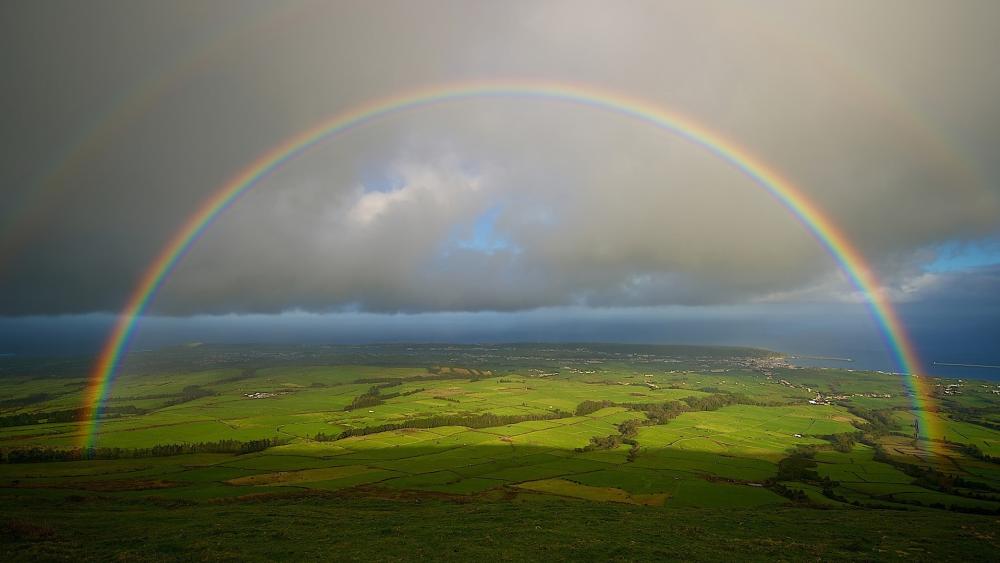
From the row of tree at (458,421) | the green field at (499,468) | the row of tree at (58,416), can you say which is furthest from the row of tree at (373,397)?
the row of tree at (58,416)

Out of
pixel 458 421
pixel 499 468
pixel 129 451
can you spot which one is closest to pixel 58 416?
pixel 129 451

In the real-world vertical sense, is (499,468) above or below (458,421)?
above

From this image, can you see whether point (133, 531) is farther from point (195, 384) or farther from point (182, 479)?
point (195, 384)

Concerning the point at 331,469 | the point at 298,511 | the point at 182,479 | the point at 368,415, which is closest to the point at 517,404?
the point at 368,415

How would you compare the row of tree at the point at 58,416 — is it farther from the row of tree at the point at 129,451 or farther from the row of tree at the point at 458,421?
the row of tree at the point at 458,421

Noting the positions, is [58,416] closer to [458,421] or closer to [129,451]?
[129,451]

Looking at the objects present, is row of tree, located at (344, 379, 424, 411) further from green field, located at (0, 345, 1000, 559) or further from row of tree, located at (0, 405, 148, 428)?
row of tree, located at (0, 405, 148, 428)

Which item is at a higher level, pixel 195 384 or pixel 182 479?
pixel 182 479

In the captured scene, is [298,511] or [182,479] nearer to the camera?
[298,511]

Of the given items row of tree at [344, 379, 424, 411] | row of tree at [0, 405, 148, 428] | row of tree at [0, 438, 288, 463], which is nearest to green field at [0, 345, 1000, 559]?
row of tree at [0, 438, 288, 463]
